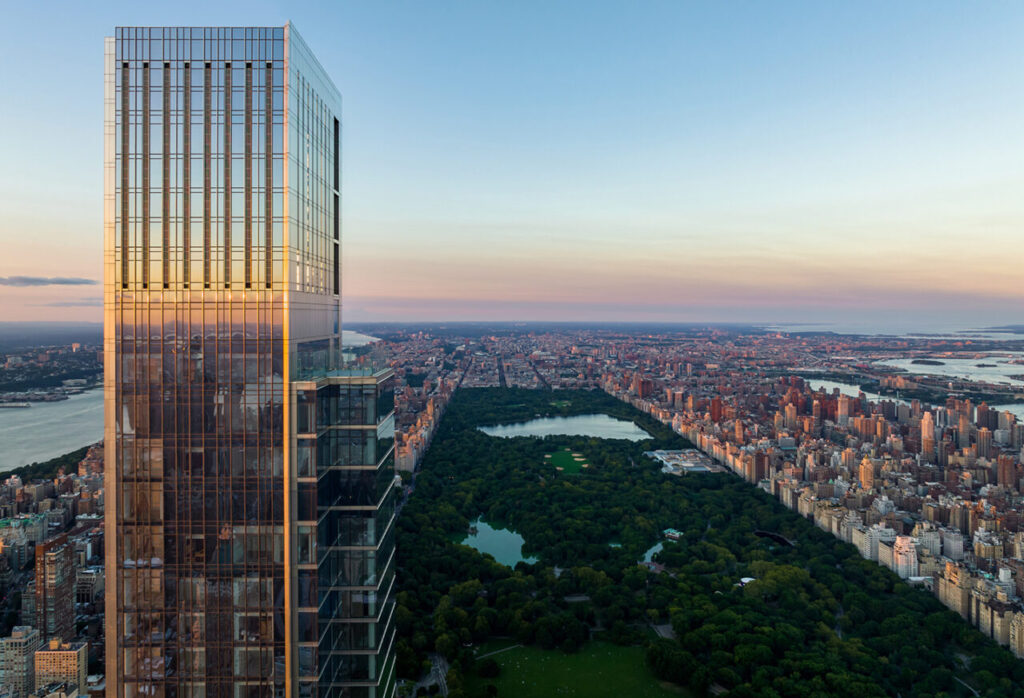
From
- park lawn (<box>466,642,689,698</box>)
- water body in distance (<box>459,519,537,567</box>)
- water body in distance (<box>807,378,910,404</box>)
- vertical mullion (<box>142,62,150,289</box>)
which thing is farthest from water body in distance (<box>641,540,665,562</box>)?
water body in distance (<box>807,378,910,404</box>)

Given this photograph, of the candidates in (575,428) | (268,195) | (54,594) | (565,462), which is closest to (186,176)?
(268,195)

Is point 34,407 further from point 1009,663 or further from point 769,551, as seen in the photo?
point 1009,663

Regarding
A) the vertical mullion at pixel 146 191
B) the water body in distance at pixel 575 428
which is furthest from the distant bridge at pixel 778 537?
the vertical mullion at pixel 146 191

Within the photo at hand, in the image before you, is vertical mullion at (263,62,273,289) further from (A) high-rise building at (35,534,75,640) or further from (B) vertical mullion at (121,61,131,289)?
(A) high-rise building at (35,534,75,640)

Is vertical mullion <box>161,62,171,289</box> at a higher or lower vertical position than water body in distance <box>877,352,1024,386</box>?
higher

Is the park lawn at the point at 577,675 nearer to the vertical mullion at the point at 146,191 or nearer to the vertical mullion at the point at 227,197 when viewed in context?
the vertical mullion at the point at 227,197

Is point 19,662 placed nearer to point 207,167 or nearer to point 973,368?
point 207,167

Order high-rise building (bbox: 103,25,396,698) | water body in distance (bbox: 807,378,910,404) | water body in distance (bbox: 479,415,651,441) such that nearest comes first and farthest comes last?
high-rise building (bbox: 103,25,396,698) < water body in distance (bbox: 479,415,651,441) < water body in distance (bbox: 807,378,910,404)
